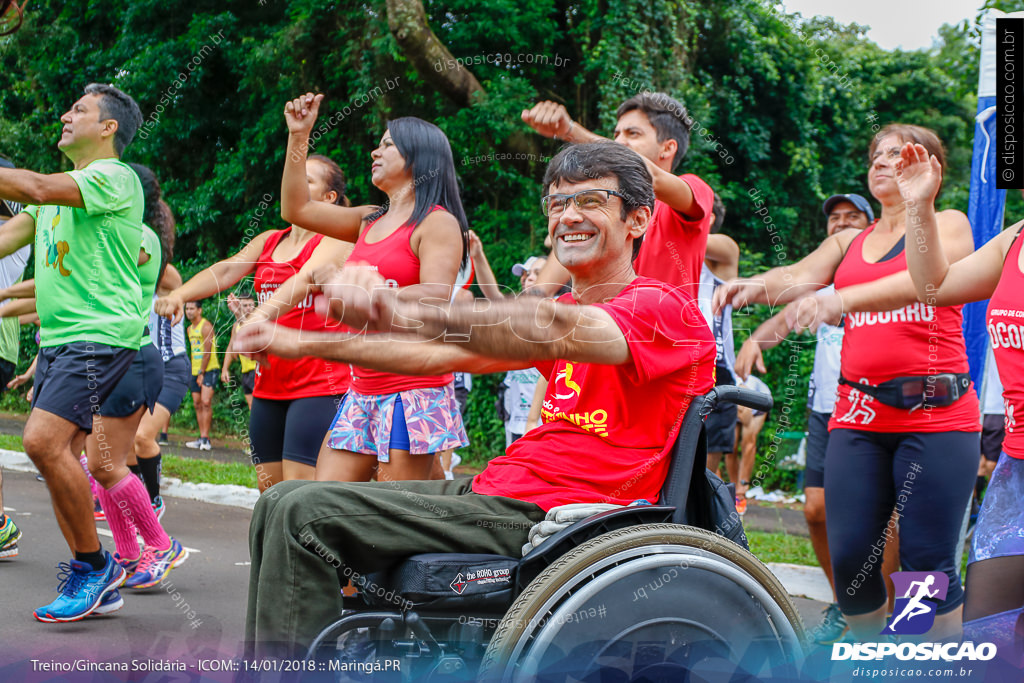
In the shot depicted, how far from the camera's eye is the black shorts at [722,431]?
5.21 meters

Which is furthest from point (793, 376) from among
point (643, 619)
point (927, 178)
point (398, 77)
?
point (643, 619)

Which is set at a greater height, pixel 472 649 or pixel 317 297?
pixel 317 297

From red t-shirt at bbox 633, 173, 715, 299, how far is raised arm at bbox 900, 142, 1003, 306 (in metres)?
0.89

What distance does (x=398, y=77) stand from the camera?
10.4 metres

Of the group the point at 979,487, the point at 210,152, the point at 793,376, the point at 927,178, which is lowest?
the point at 979,487

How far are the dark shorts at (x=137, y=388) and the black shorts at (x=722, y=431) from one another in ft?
9.94

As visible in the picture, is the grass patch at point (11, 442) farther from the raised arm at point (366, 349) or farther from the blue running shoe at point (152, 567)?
the raised arm at point (366, 349)

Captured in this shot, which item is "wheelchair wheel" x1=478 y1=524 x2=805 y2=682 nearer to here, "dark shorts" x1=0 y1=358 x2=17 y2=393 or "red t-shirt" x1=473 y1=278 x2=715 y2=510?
"red t-shirt" x1=473 y1=278 x2=715 y2=510

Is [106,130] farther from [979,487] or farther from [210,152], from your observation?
[210,152]

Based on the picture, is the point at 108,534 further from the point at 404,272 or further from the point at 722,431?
the point at 722,431

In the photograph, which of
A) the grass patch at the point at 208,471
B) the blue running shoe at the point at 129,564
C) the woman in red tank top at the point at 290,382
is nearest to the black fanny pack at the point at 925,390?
the woman in red tank top at the point at 290,382

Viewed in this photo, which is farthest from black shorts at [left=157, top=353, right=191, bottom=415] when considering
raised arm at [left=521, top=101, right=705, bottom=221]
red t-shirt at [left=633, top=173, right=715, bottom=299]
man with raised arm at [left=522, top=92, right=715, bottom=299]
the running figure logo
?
the running figure logo

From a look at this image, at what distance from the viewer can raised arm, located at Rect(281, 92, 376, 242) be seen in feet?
11.5

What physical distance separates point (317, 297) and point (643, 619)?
94cm
